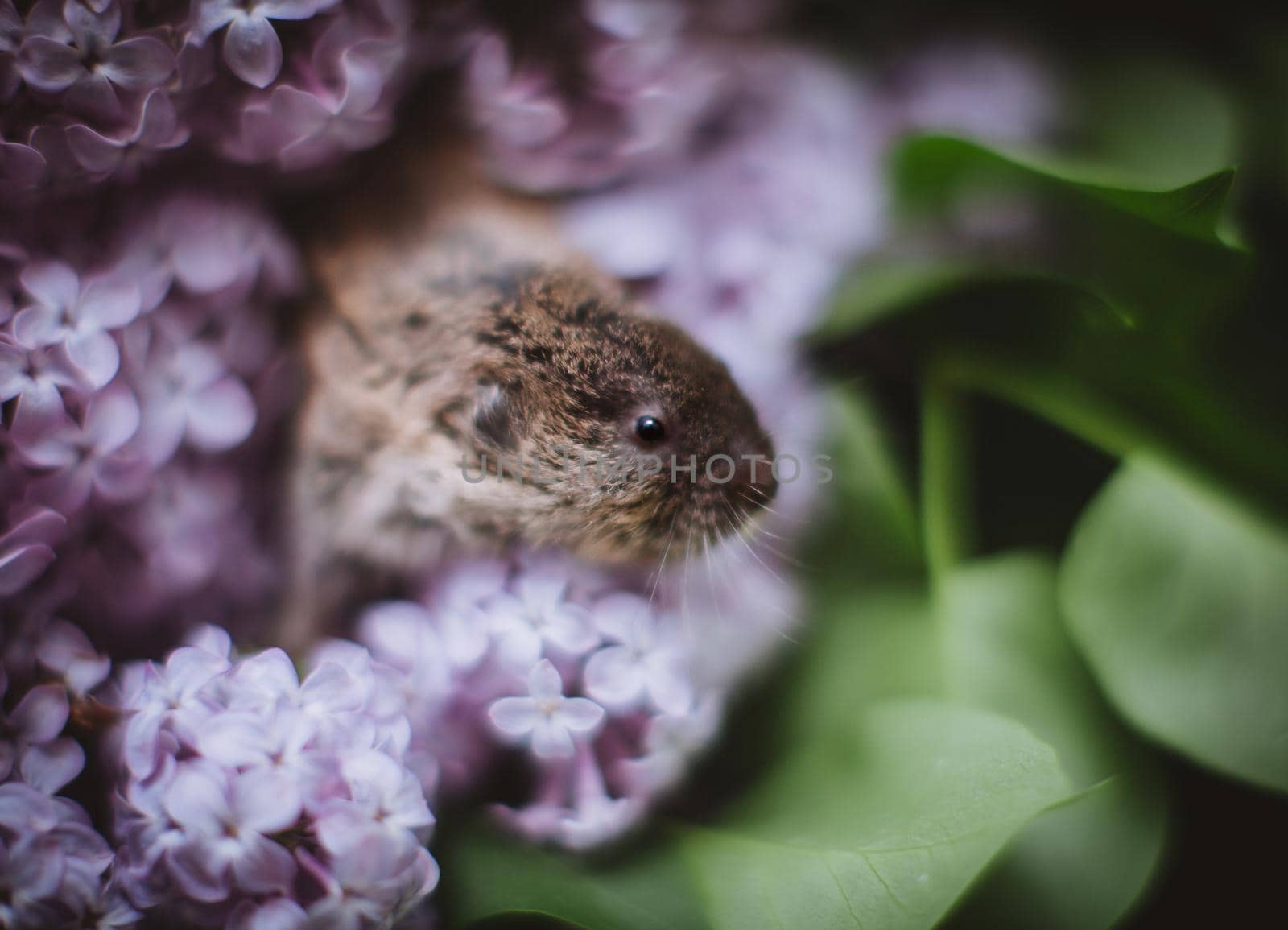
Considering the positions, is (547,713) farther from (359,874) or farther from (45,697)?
(45,697)

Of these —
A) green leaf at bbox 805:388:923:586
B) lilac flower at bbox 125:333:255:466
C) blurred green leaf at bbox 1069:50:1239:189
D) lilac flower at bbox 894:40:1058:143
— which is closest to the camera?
lilac flower at bbox 125:333:255:466

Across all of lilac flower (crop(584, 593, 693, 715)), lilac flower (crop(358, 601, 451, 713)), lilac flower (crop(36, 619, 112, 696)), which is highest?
lilac flower (crop(584, 593, 693, 715))

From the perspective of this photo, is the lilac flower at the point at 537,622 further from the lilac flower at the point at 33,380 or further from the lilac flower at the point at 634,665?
the lilac flower at the point at 33,380

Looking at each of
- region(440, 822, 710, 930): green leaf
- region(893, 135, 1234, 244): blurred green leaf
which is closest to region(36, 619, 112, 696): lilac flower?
region(440, 822, 710, 930): green leaf

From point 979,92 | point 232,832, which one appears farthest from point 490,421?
point 979,92

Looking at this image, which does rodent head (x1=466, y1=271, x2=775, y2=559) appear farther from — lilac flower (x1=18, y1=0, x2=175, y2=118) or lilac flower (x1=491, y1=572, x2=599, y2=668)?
lilac flower (x1=18, y1=0, x2=175, y2=118)

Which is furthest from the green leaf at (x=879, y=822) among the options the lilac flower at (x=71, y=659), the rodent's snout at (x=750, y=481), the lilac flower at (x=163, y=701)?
the lilac flower at (x=71, y=659)

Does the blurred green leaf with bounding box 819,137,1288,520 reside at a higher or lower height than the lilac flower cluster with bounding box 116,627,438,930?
higher

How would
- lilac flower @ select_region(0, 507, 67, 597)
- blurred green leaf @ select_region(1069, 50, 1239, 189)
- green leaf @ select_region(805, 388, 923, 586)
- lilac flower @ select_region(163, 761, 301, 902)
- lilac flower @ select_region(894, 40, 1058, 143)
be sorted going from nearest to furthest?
lilac flower @ select_region(163, 761, 301, 902) → lilac flower @ select_region(0, 507, 67, 597) → green leaf @ select_region(805, 388, 923, 586) → blurred green leaf @ select_region(1069, 50, 1239, 189) → lilac flower @ select_region(894, 40, 1058, 143)
